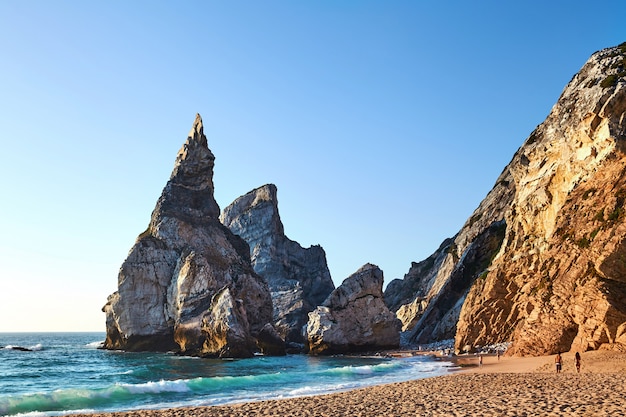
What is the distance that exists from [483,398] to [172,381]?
20.9 m

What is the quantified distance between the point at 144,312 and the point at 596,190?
57.7 m

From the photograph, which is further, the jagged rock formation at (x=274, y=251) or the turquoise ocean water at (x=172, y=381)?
the jagged rock formation at (x=274, y=251)

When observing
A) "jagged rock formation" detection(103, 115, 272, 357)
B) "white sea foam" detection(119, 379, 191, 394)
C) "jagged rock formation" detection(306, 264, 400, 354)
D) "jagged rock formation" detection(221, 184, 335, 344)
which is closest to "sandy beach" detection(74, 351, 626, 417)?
"white sea foam" detection(119, 379, 191, 394)

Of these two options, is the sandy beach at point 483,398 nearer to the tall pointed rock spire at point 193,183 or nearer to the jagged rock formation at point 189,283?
the jagged rock formation at point 189,283

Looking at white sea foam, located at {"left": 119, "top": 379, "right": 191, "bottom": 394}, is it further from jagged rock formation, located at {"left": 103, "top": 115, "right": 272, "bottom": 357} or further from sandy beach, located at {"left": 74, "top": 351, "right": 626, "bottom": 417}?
jagged rock formation, located at {"left": 103, "top": 115, "right": 272, "bottom": 357}

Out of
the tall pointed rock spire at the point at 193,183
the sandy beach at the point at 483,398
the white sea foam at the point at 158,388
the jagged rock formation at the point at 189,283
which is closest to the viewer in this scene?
the sandy beach at the point at 483,398

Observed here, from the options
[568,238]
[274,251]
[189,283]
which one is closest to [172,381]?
[568,238]

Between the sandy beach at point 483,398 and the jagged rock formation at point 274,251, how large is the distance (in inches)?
2807

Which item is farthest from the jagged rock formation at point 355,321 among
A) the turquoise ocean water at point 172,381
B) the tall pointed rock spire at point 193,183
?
the tall pointed rock spire at point 193,183

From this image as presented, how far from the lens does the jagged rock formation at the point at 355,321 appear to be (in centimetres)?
6125

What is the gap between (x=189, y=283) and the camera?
2584 inches

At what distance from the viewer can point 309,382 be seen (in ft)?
113

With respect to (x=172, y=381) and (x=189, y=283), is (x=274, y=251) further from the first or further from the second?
(x=172, y=381)

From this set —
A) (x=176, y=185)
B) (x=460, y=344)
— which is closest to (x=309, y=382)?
(x=460, y=344)
